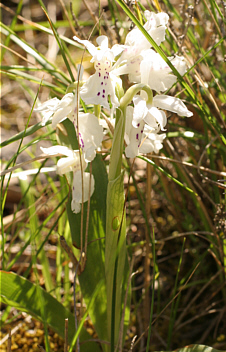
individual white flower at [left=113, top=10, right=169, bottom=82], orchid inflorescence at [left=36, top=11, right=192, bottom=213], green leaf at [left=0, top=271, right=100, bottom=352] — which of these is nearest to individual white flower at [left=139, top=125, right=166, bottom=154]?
orchid inflorescence at [left=36, top=11, right=192, bottom=213]

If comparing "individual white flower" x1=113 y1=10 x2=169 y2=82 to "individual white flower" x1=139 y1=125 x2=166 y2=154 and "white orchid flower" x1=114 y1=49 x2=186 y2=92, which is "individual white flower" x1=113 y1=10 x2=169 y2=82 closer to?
"white orchid flower" x1=114 y1=49 x2=186 y2=92

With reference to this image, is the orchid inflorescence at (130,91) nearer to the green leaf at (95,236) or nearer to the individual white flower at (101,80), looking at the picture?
the individual white flower at (101,80)

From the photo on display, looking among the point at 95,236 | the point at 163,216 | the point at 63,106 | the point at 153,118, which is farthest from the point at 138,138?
the point at 163,216

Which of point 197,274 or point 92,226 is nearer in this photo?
point 92,226

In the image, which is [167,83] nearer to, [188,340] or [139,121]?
[139,121]

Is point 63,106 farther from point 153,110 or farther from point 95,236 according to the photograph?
point 95,236

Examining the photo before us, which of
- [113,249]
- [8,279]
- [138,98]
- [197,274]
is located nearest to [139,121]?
[138,98]

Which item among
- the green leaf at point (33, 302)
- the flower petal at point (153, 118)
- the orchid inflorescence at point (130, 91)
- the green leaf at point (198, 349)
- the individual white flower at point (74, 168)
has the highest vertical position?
the orchid inflorescence at point (130, 91)

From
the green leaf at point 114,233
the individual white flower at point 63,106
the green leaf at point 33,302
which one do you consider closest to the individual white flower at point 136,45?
the individual white flower at point 63,106
